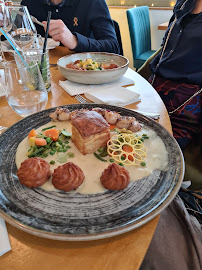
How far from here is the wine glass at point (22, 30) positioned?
1.66 meters

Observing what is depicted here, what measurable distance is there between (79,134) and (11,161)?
0.29 m

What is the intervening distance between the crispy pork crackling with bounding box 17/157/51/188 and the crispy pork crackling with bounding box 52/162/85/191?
37 millimetres

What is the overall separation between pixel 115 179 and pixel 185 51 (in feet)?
5.07

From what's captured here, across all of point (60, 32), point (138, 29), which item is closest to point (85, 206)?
point (60, 32)

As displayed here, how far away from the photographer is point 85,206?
25.5 inches

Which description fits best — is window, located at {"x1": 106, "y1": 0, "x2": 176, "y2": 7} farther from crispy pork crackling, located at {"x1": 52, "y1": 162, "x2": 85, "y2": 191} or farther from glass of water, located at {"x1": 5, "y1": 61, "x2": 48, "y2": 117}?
crispy pork crackling, located at {"x1": 52, "y1": 162, "x2": 85, "y2": 191}

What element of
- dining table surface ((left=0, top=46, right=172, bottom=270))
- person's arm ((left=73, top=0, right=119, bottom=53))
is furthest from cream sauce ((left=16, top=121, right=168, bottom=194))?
person's arm ((left=73, top=0, right=119, bottom=53))

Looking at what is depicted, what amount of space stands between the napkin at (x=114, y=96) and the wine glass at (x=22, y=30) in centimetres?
78

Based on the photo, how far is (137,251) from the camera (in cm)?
55

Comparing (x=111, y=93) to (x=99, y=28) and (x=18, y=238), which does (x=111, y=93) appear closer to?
(x=18, y=238)

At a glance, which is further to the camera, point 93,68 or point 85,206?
point 93,68

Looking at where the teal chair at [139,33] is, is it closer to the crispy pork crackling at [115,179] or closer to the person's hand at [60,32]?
the person's hand at [60,32]

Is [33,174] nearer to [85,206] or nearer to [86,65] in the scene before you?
[85,206]

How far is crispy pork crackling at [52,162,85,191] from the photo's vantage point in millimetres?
691
